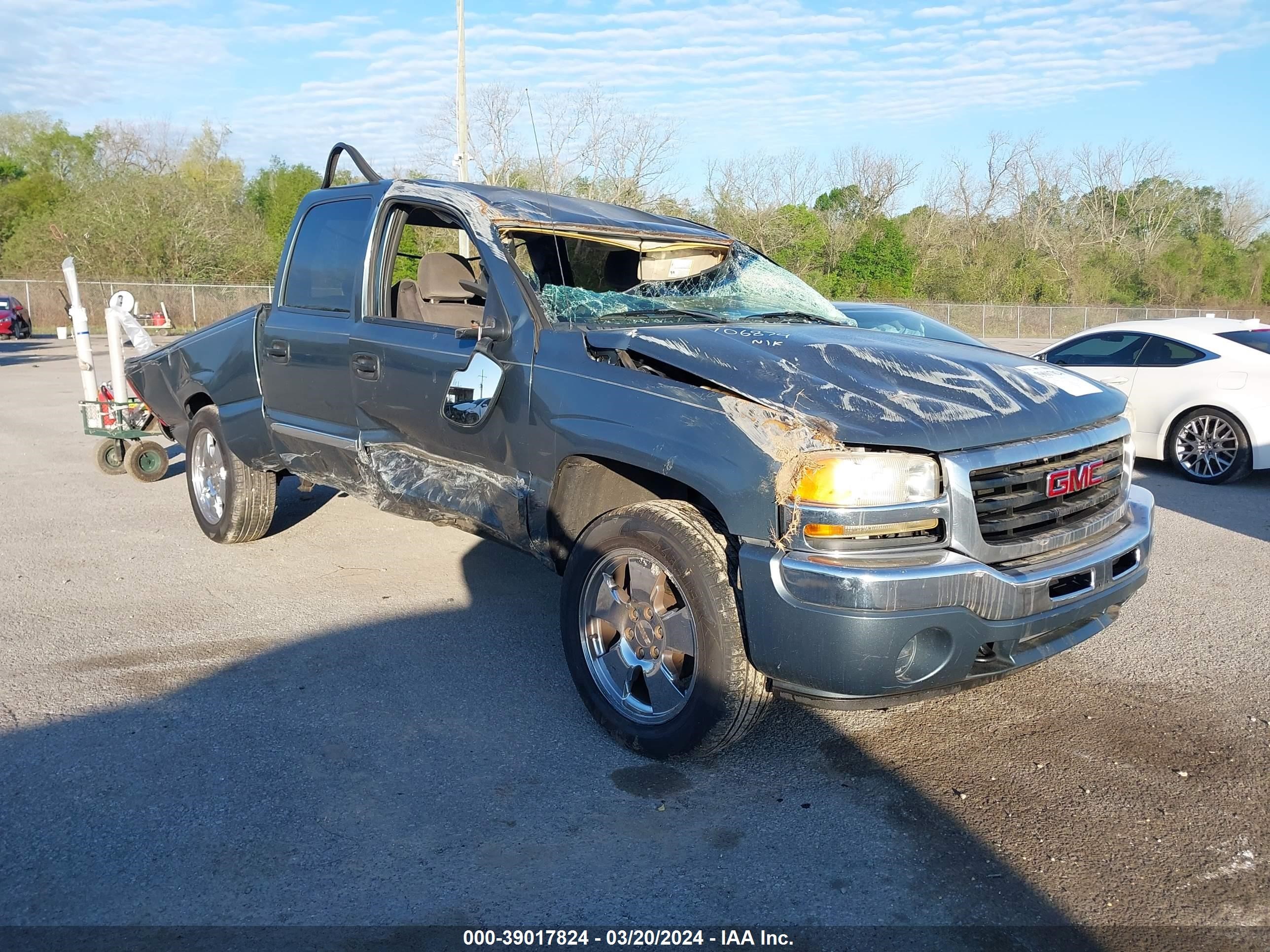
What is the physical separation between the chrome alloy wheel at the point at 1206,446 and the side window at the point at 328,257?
7493 mm

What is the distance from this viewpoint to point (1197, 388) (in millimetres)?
8961

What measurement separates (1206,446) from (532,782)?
308 inches

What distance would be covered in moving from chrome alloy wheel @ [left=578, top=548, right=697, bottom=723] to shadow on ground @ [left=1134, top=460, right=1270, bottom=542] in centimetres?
523

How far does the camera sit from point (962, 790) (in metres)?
3.40

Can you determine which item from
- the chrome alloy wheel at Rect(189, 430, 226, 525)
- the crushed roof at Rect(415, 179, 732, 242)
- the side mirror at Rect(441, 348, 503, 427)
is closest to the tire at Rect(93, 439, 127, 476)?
the chrome alloy wheel at Rect(189, 430, 226, 525)

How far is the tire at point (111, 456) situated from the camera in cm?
870

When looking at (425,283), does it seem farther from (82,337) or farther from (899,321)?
(899,321)

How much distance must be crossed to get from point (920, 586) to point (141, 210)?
44267 mm

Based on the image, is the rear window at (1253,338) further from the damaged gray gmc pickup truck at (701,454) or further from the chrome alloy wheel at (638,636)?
the chrome alloy wheel at (638,636)

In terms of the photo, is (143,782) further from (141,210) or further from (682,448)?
(141,210)

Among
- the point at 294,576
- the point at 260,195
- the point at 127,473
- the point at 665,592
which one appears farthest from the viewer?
the point at 260,195

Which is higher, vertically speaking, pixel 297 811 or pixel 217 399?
pixel 217 399

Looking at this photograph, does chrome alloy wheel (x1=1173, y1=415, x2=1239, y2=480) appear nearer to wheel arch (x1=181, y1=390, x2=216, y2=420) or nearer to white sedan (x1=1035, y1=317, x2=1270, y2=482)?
white sedan (x1=1035, y1=317, x2=1270, y2=482)

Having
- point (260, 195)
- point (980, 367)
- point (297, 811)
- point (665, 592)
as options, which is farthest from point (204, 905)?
point (260, 195)
